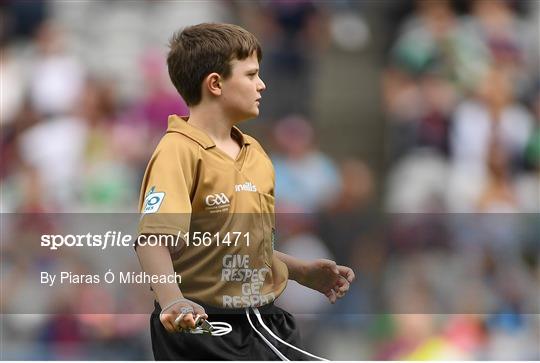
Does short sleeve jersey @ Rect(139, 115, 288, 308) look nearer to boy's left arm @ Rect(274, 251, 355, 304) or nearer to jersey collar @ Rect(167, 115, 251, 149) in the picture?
jersey collar @ Rect(167, 115, 251, 149)

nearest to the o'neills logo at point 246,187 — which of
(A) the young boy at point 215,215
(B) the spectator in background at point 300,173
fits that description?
(A) the young boy at point 215,215

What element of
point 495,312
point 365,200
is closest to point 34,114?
point 365,200

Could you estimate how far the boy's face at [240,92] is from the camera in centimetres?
249

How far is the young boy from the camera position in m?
2.34

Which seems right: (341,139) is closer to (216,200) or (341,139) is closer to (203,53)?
(203,53)

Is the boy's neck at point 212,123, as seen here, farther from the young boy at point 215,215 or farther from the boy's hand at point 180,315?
the boy's hand at point 180,315

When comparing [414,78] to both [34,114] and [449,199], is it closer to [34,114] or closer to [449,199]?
[449,199]

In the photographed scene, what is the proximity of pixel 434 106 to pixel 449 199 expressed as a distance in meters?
→ 0.47

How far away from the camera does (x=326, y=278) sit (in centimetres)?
261

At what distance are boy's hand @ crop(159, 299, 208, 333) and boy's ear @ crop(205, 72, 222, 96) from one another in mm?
523

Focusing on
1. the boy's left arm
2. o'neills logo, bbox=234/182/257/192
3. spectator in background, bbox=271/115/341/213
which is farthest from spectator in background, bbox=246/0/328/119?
o'neills logo, bbox=234/182/257/192

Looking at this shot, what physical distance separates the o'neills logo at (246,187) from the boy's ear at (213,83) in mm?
223

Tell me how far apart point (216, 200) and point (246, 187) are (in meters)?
0.08

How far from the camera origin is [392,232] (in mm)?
4730
